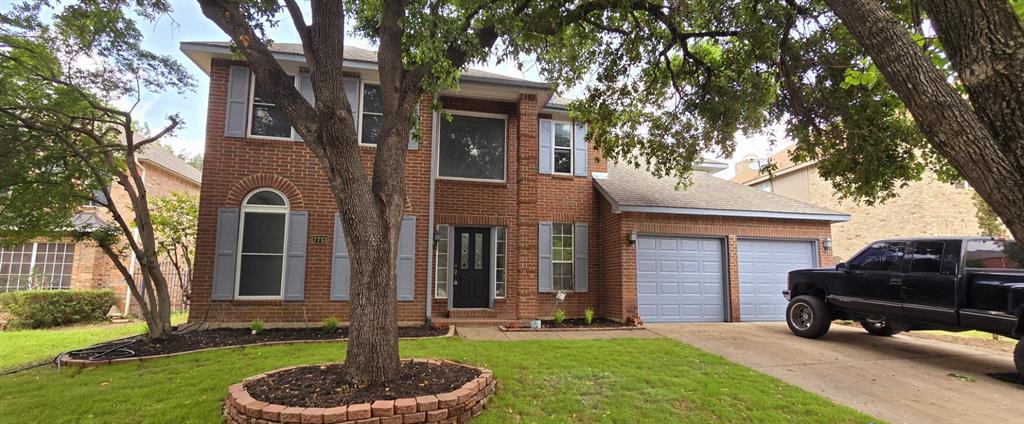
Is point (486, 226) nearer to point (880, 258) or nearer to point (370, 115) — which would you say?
point (370, 115)

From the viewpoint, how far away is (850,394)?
5.64m

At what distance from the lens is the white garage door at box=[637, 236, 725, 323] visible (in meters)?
11.1

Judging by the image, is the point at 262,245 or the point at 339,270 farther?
the point at 339,270

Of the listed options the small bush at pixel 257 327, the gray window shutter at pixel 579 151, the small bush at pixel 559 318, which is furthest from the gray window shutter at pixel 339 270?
the gray window shutter at pixel 579 151

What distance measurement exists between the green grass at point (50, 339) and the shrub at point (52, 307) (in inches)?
19.6

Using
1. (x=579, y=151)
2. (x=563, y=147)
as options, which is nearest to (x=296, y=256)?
(x=563, y=147)

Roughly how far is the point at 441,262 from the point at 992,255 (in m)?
9.18

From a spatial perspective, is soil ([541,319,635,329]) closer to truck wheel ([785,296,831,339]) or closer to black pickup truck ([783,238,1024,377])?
truck wheel ([785,296,831,339])

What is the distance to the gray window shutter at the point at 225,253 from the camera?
29.6 ft

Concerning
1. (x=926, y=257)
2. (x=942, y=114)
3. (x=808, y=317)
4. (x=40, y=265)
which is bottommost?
(x=808, y=317)

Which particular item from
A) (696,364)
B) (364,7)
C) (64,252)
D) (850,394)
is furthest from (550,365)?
(64,252)

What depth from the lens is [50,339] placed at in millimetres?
9266

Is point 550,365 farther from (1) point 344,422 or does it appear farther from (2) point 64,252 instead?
(2) point 64,252

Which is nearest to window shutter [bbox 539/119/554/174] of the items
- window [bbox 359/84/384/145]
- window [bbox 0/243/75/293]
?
window [bbox 359/84/384/145]
